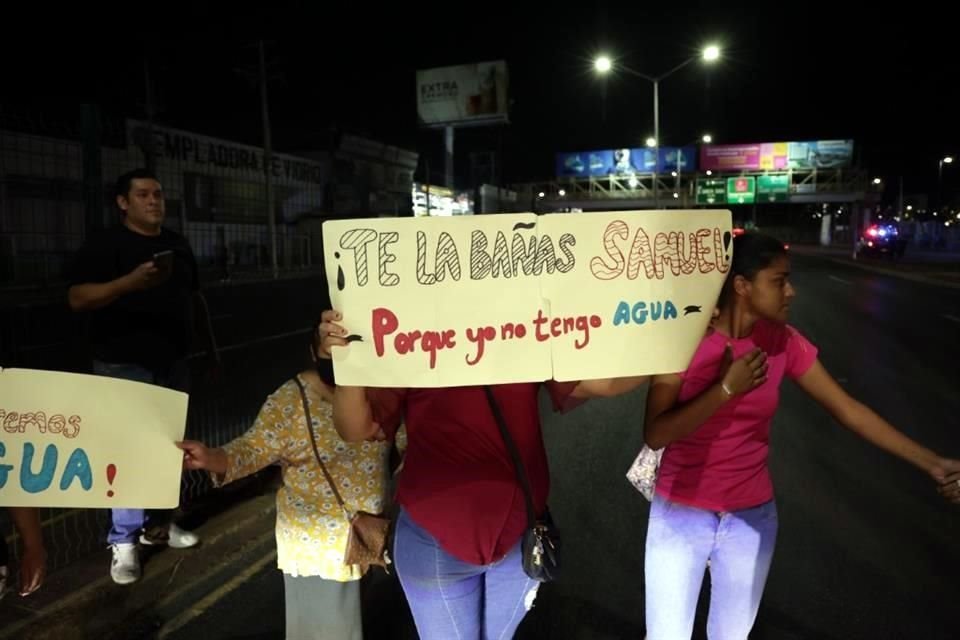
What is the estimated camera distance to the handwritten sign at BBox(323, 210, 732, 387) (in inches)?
73.0

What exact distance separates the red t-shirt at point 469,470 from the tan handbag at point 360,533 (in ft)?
1.08

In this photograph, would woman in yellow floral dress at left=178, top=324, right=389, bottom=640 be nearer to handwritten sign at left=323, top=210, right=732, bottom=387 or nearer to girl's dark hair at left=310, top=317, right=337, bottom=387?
girl's dark hair at left=310, top=317, right=337, bottom=387

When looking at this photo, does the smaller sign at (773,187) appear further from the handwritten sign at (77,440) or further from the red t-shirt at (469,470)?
the handwritten sign at (77,440)

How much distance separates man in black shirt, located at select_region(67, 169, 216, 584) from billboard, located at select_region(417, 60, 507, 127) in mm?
43708

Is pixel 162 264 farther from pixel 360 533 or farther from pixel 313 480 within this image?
pixel 360 533

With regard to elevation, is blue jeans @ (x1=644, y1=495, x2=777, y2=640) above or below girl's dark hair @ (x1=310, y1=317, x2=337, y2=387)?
below

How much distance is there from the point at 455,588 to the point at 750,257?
1349 millimetres

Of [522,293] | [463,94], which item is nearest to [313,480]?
[522,293]

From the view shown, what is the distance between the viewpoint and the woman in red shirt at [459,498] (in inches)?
76.0

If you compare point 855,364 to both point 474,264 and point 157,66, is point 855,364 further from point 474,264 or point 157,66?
point 157,66

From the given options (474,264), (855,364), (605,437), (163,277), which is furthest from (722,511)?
(855,364)

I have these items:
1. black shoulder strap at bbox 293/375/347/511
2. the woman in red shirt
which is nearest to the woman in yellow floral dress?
black shoulder strap at bbox 293/375/347/511

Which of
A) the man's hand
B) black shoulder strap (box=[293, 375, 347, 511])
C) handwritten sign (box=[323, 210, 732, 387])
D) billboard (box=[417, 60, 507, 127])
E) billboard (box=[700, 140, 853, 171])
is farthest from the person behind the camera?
billboard (box=[700, 140, 853, 171])

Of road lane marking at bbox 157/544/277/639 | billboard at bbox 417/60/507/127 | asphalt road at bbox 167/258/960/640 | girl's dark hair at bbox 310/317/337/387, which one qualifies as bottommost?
asphalt road at bbox 167/258/960/640
